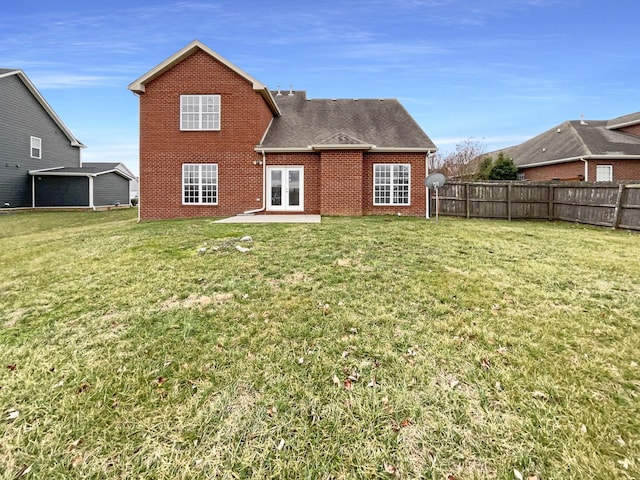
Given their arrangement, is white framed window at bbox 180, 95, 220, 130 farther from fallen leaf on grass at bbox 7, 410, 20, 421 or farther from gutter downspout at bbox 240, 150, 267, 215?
fallen leaf on grass at bbox 7, 410, 20, 421

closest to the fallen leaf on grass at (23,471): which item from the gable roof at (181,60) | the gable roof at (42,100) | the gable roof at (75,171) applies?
the gable roof at (181,60)

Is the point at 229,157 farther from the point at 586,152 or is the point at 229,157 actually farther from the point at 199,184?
the point at 586,152

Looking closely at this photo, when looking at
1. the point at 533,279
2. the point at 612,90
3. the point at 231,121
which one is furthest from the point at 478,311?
the point at 612,90

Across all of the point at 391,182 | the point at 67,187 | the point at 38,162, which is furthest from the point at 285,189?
the point at 38,162

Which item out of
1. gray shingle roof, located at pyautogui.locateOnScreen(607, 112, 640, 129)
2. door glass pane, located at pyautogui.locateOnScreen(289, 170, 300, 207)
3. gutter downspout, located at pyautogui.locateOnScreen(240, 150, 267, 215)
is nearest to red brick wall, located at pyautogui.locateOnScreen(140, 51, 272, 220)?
gutter downspout, located at pyautogui.locateOnScreen(240, 150, 267, 215)

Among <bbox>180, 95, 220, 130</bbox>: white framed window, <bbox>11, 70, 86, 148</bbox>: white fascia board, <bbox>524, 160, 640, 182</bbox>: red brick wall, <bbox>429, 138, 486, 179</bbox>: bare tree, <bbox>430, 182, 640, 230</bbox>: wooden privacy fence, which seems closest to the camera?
<bbox>430, 182, 640, 230</bbox>: wooden privacy fence

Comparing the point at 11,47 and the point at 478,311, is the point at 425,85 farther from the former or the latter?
the point at 11,47

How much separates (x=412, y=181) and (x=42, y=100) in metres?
27.9

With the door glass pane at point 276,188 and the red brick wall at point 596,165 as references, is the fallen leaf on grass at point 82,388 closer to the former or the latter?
the door glass pane at point 276,188

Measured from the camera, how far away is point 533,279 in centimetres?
529

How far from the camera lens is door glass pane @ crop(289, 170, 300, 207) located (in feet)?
48.6

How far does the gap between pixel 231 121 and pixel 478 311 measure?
44.6ft

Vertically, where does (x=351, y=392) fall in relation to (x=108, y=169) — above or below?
below

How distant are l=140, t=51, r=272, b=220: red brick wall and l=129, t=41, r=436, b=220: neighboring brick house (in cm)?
4
